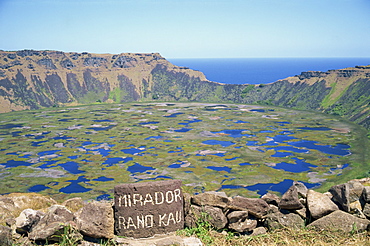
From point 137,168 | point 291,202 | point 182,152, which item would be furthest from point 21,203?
point 182,152

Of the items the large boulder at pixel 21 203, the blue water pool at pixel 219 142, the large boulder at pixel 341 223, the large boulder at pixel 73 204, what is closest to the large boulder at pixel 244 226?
the large boulder at pixel 341 223

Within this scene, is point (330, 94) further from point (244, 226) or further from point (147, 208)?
point (147, 208)

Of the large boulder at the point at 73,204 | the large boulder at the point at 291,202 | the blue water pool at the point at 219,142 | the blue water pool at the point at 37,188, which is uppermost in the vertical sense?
the large boulder at the point at 291,202

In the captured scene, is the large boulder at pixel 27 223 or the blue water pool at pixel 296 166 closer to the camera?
the large boulder at pixel 27 223

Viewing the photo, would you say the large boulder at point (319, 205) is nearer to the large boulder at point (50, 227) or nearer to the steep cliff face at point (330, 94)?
the large boulder at point (50, 227)

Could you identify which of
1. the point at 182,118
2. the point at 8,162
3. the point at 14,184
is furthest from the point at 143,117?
the point at 14,184

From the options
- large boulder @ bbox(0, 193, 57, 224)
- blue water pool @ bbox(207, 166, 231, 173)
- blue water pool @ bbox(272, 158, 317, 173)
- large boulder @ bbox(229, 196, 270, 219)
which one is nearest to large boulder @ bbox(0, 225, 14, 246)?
large boulder @ bbox(0, 193, 57, 224)

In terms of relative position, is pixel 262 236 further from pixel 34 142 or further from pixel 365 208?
pixel 34 142
